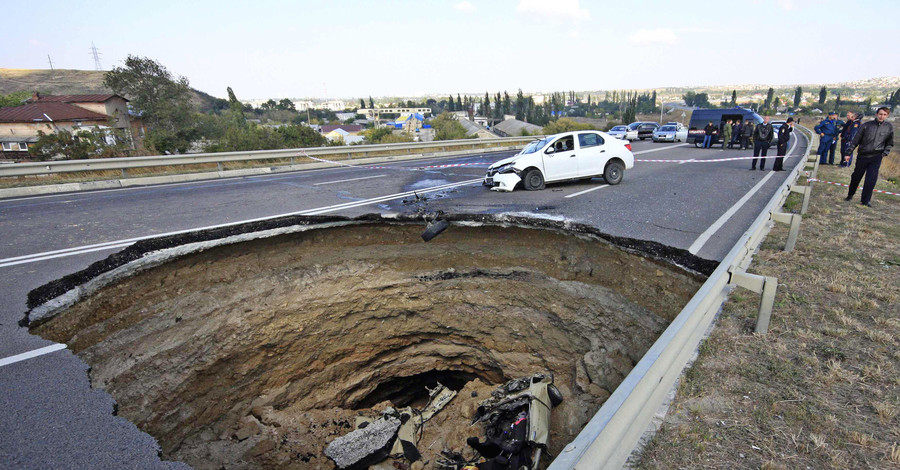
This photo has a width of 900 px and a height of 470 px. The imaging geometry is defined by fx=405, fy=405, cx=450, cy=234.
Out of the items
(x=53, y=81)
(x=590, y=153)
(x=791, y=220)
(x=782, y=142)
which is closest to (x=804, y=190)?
(x=791, y=220)

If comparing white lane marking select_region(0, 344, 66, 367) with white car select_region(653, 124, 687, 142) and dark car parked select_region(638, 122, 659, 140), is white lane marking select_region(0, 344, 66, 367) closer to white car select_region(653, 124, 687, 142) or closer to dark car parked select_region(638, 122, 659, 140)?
white car select_region(653, 124, 687, 142)

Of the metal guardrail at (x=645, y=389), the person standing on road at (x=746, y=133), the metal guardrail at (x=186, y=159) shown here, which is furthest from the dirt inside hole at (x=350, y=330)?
the person standing on road at (x=746, y=133)

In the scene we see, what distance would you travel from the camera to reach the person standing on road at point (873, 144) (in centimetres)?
736

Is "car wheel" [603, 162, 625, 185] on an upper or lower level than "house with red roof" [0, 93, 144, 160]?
lower

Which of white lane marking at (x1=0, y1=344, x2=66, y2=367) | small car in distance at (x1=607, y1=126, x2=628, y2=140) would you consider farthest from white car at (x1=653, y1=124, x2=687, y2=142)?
white lane marking at (x1=0, y1=344, x2=66, y2=367)

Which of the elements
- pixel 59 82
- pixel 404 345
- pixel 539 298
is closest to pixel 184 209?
pixel 404 345

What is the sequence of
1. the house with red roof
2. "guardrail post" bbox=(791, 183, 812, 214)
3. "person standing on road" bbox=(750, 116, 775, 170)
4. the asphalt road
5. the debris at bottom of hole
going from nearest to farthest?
the asphalt road
the debris at bottom of hole
"guardrail post" bbox=(791, 183, 812, 214)
"person standing on road" bbox=(750, 116, 775, 170)
the house with red roof

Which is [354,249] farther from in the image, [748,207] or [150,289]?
[748,207]

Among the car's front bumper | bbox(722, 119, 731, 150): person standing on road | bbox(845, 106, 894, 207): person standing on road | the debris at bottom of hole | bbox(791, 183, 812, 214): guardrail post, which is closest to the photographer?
the debris at bottom of hole

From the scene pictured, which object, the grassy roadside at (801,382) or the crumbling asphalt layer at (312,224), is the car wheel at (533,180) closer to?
the crumbling asphalt layer at (312,224)

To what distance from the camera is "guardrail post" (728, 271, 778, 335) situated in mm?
3037

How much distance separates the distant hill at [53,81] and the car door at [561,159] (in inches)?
4750

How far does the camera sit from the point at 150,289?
545cm

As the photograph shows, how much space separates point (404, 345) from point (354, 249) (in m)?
2.36
